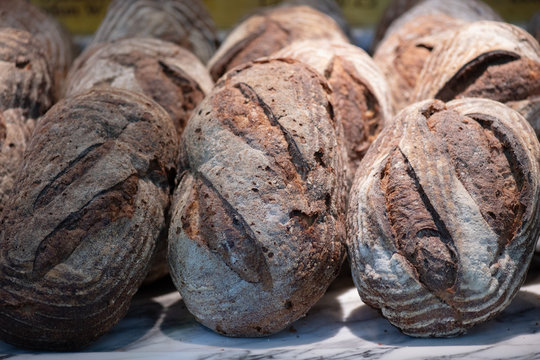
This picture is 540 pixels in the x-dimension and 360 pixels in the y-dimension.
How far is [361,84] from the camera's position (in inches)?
86.9

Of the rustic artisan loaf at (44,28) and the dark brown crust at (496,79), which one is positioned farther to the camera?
the rustic artisan loaf at (44,28)

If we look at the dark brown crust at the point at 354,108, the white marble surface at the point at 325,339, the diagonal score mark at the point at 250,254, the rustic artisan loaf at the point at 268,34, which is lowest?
the white marble surface at the point at 325,339

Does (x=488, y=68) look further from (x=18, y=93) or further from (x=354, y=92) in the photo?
(x=18, y=93)

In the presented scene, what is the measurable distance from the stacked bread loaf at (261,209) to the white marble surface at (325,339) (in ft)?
0.19

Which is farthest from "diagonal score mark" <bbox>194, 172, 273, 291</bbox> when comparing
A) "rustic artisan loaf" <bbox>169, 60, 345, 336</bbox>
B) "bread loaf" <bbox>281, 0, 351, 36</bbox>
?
"bread loaf" <bbox>281, 0, 351, 36</bbox>

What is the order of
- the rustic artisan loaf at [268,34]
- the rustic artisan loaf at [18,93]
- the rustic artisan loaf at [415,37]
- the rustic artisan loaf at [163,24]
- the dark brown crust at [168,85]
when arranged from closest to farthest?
the rustic artisan loaf at [18,93] → the dark brown crust at [168,85] → the rustic artisan loaf at [415,37] → the rustic artisan loaf at [268,34] → the rustic artisan loaf at [163,24]

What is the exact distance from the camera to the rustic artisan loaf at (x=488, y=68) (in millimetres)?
2100

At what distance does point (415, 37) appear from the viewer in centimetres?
261

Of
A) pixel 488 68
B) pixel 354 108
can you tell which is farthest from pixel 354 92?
pixel 488 68

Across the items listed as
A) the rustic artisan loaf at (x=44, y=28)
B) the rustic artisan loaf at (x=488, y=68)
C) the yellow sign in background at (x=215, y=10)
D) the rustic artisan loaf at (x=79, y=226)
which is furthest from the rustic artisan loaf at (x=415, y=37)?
the rustic artisan loaf at (x=44, y=28)

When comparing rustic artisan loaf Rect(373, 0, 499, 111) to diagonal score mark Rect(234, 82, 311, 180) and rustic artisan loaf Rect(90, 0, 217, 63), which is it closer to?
diagonal score mark Rect(234, 82, 311, 180)

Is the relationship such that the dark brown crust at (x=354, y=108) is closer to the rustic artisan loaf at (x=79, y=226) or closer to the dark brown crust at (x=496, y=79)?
the dark brown crust at (x=496, y=79)

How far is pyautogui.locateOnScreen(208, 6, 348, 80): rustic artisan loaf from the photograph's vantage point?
2596 mm

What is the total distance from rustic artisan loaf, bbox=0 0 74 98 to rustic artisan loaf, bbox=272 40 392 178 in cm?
137
